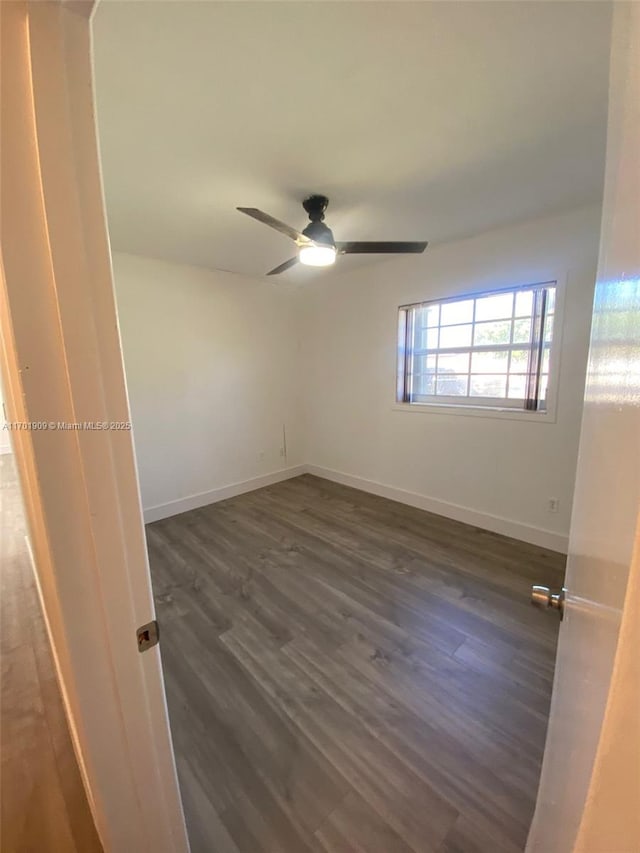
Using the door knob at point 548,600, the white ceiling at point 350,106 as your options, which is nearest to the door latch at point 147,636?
the door knob at point 548,600

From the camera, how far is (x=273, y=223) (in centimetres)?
181

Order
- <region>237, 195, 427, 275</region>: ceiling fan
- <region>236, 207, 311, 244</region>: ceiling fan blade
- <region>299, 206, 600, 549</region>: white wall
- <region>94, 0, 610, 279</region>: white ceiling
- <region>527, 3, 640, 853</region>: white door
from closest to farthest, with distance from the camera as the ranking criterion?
<region>527, 3, 640, 853</region>: white door, <region>94, 0, 610, 279</region>: white ceiling, <region>236, 207, 311, 244</region>: ceiling fan blade, <region>237, 195, 427, 275</region>: ceiling fan, <region>299, 206, 600, 549</region>: white wall

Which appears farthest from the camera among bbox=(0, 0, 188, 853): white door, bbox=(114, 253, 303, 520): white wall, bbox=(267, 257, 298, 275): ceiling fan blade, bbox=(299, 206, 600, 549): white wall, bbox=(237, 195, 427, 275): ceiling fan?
bbox=(114, 253, 303, 520): white wall

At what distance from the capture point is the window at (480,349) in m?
2.66

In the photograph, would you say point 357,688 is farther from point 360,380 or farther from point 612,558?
point 360,380

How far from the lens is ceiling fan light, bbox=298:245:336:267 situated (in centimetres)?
203

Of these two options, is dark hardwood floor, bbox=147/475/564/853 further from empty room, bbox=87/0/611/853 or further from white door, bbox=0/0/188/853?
white door, bbox=0/0/188/853

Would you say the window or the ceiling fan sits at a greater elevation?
the ceiling fan

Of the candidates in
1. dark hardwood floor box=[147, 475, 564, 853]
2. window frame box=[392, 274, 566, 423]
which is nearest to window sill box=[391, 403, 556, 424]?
window frame box=[392, 274, 566, 423]

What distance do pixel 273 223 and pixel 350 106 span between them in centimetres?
61

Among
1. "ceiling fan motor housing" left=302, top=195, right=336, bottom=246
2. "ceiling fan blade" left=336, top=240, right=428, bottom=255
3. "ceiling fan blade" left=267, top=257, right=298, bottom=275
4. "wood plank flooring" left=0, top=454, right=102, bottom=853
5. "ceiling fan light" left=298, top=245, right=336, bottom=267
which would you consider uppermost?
"ceiling fan motor housing" left=302, top=195, right=336, bottom=246

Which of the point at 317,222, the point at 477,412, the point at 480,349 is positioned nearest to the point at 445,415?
the point at 477,412

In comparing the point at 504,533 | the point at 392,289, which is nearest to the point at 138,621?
the point at 504,533

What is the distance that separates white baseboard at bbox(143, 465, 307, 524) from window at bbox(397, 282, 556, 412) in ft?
5.93
